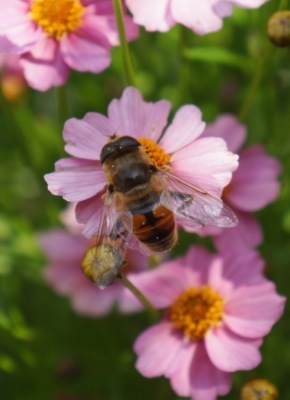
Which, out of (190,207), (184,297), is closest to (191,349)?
(184,297)

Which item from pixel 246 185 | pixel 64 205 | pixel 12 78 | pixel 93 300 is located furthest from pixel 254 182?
pixel 12 78

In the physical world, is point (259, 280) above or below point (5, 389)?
above

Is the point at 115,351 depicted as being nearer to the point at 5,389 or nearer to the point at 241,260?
the point at 5,389

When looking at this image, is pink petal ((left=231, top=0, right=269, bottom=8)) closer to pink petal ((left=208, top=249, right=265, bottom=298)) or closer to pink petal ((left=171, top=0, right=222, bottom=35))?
pink petal ((left=171, top=0, right=222, bottom=35))

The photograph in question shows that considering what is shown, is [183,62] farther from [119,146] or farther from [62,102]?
[119,146]

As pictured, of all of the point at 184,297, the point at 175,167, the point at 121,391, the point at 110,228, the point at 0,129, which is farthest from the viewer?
the point at 0,129

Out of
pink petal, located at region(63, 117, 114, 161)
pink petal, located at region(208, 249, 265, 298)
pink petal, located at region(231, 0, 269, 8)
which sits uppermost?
pink petal, located at region(231, 0, 269, 8)

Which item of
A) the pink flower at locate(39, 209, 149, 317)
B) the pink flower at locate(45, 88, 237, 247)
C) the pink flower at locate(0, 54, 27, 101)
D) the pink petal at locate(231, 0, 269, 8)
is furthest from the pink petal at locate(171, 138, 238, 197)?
the pink flower at locate(0, 54, 27, 101)
